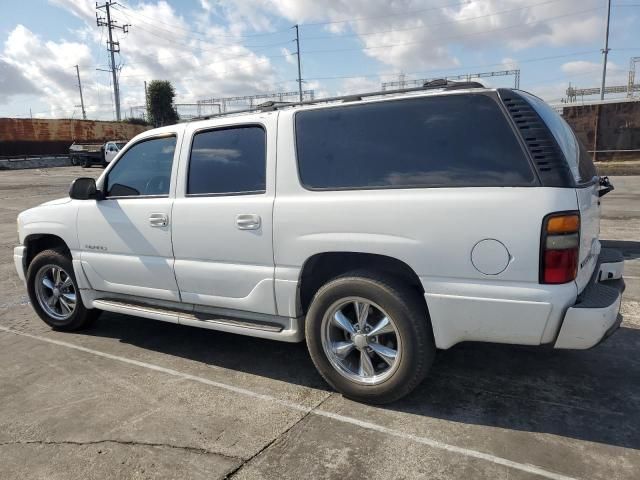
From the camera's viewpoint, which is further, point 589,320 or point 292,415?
point 292,415

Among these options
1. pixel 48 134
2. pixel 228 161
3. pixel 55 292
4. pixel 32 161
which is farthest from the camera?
pixel 48 134

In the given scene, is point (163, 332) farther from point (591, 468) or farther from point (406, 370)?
point (591, 468)

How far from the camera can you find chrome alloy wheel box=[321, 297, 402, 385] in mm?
3229

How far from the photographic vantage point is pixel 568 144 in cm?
316

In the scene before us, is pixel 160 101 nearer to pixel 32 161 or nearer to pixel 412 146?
pixel 32 161

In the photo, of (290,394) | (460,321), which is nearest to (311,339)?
(290,394)

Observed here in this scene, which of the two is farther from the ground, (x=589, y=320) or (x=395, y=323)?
(x=589, y=320)

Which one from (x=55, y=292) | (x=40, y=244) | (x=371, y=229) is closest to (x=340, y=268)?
(x=371, y=229)

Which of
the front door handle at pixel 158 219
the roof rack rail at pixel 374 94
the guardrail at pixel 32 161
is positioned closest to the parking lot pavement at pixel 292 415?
the front door handle at pixel 158 219

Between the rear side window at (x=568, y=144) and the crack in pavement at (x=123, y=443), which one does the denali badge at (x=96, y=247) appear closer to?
the crack in pavement at (x=123, y=443)

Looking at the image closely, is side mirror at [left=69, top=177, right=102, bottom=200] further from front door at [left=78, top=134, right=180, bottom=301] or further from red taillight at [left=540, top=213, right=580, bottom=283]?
red taillight at [left=540, top=213, right=580, bottom=283]

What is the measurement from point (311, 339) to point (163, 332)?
2156mm

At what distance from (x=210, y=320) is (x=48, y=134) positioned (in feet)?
149

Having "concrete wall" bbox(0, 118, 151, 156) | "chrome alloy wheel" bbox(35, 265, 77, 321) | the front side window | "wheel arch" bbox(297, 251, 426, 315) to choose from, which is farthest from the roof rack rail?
"concrete wall" bbox(0, 118, 151, 156)
